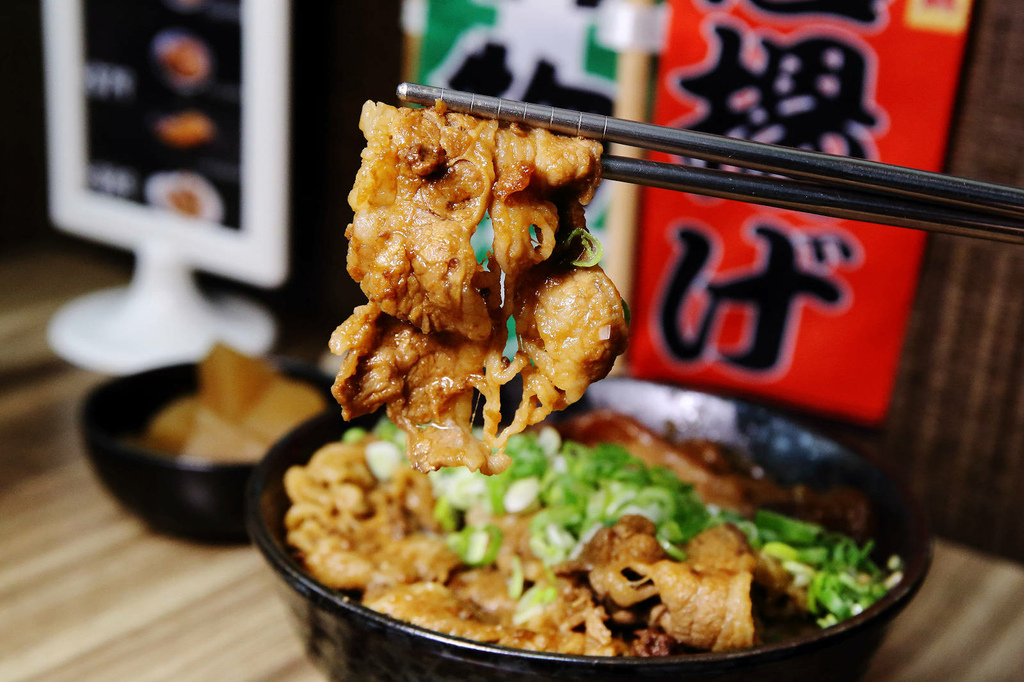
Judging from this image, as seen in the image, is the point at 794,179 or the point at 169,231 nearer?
the point at 794,179

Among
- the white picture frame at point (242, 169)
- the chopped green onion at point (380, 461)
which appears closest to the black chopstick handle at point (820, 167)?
the chopped green onion at point (380, 461)

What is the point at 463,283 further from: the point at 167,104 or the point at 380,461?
the point at 167,104

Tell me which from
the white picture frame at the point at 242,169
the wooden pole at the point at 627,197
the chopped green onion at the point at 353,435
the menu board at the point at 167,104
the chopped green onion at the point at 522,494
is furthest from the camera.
Result: the menu board at the point at 167,104

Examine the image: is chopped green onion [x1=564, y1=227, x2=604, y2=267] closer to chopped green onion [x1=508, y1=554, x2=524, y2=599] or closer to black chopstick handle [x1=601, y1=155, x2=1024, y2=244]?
black chopstick handle [x1=601, y1=155, x2=1024, y2=244]

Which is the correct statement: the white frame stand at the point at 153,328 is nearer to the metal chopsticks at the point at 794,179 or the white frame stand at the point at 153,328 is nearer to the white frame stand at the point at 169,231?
the white frame stand at the point at 169,231

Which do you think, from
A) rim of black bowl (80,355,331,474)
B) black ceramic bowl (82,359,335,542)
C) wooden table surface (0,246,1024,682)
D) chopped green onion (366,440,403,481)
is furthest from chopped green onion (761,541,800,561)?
black ceramic bowl (82,359,335,542)

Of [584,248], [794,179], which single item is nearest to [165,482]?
[584,248]
